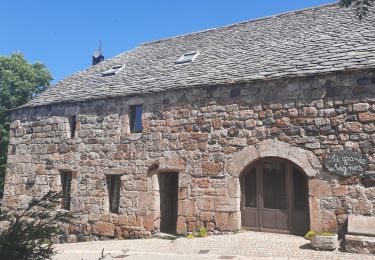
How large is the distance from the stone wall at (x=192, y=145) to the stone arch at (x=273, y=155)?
0.26ft

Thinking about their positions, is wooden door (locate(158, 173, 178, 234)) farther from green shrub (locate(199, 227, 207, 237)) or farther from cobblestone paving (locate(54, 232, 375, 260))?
green shrub (locate(199, 227, 207, 237))

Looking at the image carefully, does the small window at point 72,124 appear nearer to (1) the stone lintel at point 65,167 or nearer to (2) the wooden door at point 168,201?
(1) the stone lintel at point 65,167

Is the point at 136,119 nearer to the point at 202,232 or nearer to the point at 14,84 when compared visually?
the point at 202,232

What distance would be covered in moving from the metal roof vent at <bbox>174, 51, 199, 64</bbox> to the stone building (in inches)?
2.3

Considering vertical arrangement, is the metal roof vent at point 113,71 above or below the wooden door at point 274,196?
above

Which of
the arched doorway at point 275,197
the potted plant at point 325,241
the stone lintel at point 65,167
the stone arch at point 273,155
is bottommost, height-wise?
the potted plant at point 325,241

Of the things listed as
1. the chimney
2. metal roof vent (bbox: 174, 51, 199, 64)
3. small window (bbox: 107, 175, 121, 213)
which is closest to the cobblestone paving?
small window (bbox: 107, 175, 121, 213)

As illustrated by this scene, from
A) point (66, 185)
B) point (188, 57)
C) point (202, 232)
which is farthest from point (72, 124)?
point (202, 232)

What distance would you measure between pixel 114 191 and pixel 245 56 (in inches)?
204

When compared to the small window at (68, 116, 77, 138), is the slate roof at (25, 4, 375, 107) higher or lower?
higher

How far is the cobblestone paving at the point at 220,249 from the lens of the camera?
552cm

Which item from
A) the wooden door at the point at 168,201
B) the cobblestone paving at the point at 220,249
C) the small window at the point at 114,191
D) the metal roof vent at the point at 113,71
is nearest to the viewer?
the cobblestone paving at the point at 220,249

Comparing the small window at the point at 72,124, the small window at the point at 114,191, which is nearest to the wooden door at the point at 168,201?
the small window at the point at 114,191

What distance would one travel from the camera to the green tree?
49.4 feet
